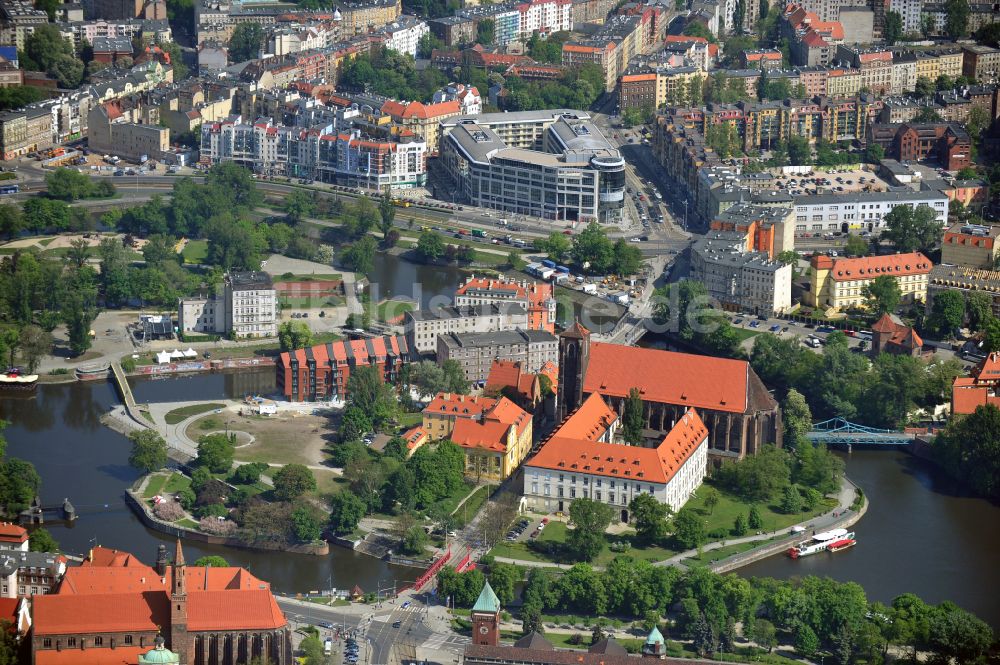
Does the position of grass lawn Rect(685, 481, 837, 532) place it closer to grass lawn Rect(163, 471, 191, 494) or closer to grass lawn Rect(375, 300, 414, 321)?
grass lawn Rect(163, 471, 191, 494)

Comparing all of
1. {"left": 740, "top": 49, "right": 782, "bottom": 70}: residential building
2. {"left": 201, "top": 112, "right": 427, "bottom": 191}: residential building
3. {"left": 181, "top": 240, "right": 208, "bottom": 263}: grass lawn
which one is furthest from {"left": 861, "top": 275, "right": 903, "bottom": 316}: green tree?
{"left": 740, "top": 49, "right": 782, "bottom": 70}: residential building

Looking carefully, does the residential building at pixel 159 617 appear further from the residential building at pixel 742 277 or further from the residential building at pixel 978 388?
the residential building at pixel 742 277

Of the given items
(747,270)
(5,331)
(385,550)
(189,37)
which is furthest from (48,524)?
(189,37)

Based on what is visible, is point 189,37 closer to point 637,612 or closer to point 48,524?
point 48,524

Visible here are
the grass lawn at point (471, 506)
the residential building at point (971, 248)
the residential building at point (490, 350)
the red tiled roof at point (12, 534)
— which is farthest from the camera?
the residential building at point (971, 248)

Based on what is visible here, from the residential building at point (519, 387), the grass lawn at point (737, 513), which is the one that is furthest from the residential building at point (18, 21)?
the grass lawn at point (737, 513)

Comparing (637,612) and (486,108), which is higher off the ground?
(486,108)
